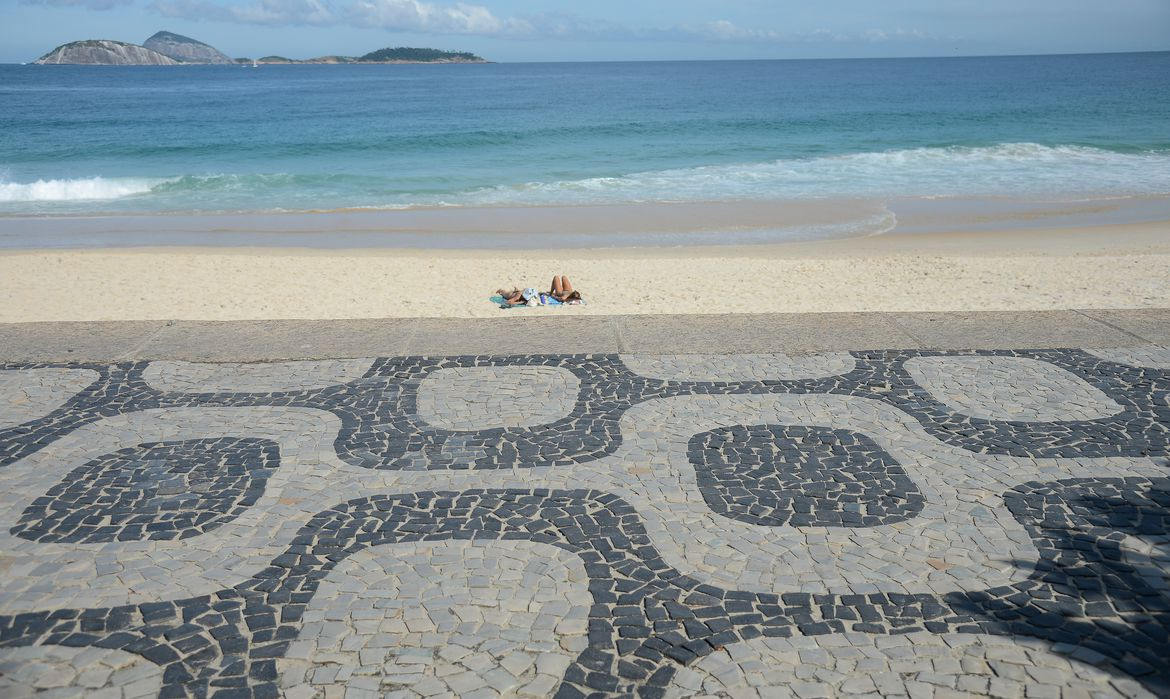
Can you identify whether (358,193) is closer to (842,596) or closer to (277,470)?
(277,470)

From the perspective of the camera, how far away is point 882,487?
499 cm

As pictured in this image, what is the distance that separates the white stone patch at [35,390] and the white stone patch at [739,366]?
3.94 m

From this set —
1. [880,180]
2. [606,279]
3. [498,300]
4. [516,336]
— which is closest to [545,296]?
[498,300]

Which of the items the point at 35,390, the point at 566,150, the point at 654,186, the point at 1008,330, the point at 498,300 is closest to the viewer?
the point at 35,390

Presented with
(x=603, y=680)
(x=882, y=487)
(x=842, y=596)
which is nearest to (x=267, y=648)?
(x=603, y=680)

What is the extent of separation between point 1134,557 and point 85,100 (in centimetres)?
6917

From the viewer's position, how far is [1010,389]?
6371 mm

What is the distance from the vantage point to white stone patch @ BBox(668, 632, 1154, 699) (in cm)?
340

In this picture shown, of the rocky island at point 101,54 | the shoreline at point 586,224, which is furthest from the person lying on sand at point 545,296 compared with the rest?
the rocky island at point 101,54

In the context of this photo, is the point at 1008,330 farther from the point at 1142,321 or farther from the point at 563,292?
the point at 563,292

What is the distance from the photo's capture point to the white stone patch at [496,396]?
5.97 m

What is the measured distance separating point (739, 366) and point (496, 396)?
6.01 feet

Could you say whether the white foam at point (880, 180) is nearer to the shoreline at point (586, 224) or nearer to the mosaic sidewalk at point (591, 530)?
the shoreline at point (586, 224)

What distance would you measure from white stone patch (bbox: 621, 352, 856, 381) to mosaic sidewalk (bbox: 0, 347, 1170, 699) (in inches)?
1.7
